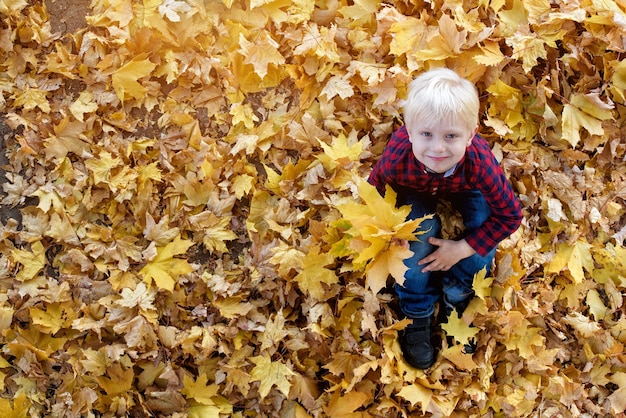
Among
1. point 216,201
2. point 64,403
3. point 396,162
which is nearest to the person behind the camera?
point 396,162

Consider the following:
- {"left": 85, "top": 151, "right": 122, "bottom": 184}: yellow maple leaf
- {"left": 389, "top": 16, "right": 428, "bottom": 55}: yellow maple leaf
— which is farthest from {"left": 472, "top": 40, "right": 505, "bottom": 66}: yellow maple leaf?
{"left": 85, "top": 151, "right": 122, "bottom": 184}: yellow maple leaf

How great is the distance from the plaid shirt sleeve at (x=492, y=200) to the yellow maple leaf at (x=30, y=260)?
1.86m

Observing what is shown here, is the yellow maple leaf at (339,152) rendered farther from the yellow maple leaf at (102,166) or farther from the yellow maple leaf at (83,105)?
the yellow maple leaf at (83,105)

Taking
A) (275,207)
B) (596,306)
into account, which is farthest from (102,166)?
(596,306)

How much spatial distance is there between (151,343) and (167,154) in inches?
33.7

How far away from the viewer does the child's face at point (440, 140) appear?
196cm

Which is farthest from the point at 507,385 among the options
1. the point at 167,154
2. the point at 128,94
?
the point at 128,94

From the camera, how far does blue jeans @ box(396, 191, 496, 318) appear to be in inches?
96.7

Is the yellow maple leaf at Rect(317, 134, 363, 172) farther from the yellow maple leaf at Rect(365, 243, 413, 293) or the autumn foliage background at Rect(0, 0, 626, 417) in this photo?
the yellow maple leaf at Rect(365, 243, 413, 293)

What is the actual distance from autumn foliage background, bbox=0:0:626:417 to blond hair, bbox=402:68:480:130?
0.64 metres

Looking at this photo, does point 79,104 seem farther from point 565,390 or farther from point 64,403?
point 565,390

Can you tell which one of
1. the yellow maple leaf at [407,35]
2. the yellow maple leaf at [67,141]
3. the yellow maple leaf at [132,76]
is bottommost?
the yellow maple leaf at [67,141]

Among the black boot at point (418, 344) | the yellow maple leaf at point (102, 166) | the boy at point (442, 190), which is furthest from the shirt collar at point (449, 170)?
the yellow maple leaf at point (102, 166)

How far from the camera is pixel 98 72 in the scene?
277 centimetres
